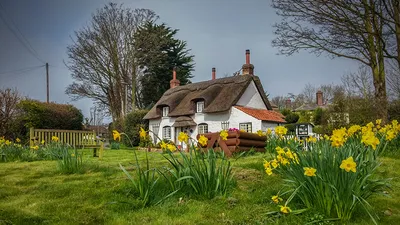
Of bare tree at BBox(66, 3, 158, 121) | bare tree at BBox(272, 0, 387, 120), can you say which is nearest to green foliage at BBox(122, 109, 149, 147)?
bare tree at BBox(66, 3, 158, 121)

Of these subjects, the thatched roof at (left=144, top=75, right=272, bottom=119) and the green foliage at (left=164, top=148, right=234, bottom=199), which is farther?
the thatched roof at (left=144, top=75, right=272, bottom=119)

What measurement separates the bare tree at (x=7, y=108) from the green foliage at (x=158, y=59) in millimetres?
13145

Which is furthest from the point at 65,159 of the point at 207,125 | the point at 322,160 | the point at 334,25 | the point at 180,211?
the point at 207,125

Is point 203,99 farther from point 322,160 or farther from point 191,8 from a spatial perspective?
point 322,160

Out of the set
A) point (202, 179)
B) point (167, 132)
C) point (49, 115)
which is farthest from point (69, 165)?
point (167, 132)

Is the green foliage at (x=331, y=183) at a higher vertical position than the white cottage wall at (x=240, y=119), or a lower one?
lower

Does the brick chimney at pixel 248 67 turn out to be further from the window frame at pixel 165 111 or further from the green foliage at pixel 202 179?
the green foliage at pixel 202 179

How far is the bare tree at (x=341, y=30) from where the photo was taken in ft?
37.1

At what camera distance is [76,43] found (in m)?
29.6

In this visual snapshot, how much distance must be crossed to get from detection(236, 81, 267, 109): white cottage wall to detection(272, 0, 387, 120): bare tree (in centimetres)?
949

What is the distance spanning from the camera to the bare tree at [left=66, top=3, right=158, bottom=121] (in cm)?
2934

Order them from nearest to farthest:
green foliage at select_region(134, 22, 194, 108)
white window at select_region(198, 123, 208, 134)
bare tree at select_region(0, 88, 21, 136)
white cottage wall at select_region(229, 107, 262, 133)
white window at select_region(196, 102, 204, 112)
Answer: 1. bare tree at select_region(0, 88, 21, 136)
2. white cottage wall at select_region(229, 107, 262, 133)
3. white window at select_region(198, 123, 208, 134)
4. white window at select_region(196, 102, 204, 112)
5. green foliage at select_region(134, 22, 194, 108)

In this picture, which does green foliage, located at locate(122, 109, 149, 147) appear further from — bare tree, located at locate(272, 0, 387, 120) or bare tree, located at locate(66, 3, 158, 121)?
bare tree, located at locate(272, 0, 387, 120)

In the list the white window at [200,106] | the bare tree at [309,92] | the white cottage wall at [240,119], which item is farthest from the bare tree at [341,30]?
the bare tree at [309,92]
